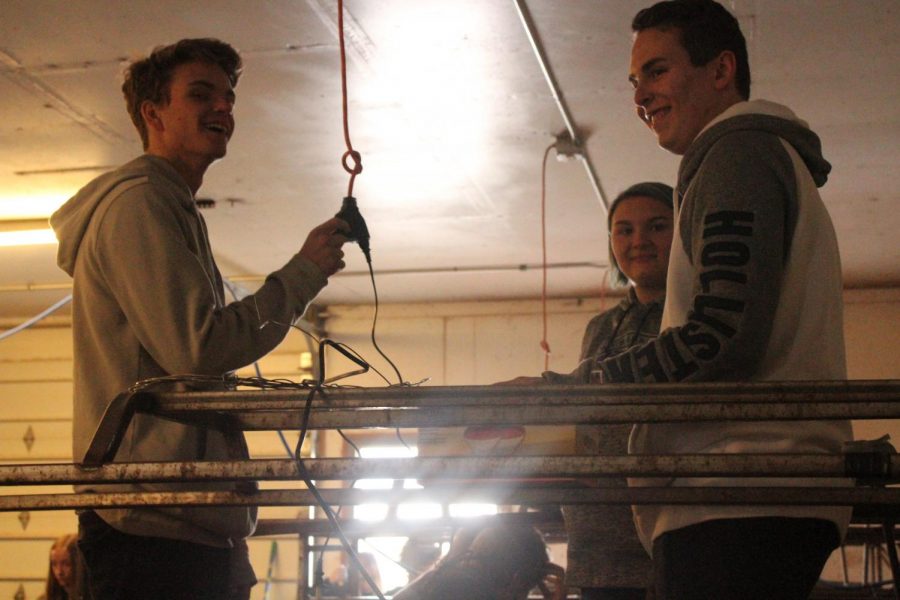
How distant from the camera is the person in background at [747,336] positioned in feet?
3.99

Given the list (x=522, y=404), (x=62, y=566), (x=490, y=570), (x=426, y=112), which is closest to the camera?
(x=522, y=404)

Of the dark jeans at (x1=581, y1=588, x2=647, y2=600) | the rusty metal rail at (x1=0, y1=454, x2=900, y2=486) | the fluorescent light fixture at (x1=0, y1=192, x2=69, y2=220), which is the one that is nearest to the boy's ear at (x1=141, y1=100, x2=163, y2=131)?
the rusty metal rail at (x1=0, y1=454, x2=900, y2=486)

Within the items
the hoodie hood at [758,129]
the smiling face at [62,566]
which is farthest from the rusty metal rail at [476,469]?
the smiling face at [62,566]

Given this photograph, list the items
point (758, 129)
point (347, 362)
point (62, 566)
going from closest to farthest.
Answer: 1. point (758, 129)
2. point (62, 566)
3. point (347, 362)

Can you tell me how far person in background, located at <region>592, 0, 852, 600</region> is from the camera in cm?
122

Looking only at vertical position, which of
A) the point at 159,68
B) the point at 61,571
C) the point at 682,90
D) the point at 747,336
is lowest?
the point at 61,571

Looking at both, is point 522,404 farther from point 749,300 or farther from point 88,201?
point 88,201

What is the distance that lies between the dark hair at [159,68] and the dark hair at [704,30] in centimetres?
86

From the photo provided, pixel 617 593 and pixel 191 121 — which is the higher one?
pixel 191 121

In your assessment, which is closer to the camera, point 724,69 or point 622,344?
point 724,69

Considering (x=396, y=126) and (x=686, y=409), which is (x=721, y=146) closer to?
(x=686, y=409)

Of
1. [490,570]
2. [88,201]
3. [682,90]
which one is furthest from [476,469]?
[490,570]

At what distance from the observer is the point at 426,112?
4.63m

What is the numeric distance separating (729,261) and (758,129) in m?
0.21
